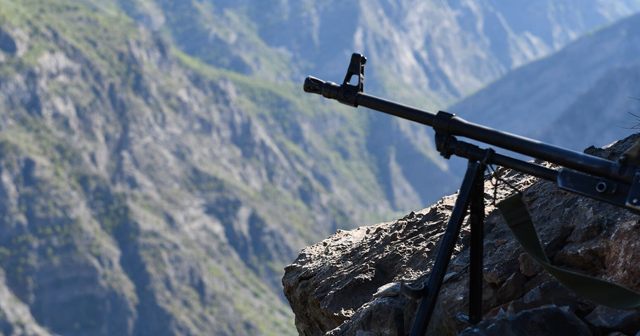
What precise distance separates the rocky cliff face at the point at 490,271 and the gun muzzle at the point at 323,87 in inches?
102

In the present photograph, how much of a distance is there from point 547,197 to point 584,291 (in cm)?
364

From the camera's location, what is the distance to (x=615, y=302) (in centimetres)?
612

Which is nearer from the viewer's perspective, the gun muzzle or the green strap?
the green strap

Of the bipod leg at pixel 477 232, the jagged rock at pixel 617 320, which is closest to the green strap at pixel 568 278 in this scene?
the bipod leg at pixel 477 232

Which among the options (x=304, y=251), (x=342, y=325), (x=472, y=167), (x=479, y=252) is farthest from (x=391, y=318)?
(x=304, y=251)

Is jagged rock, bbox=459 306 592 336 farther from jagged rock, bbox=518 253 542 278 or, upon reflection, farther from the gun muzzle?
the gun muzzle

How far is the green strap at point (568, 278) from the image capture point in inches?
241

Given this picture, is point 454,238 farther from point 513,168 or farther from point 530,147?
point 530,147

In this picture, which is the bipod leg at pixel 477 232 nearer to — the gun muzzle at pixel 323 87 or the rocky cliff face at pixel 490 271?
the rocky cliff face at pixel 490 271

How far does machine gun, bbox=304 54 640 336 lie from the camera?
577 cm

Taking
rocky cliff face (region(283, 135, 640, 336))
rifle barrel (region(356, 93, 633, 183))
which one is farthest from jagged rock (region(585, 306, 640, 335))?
rifle barrel (region(356, 93, 633, 183))

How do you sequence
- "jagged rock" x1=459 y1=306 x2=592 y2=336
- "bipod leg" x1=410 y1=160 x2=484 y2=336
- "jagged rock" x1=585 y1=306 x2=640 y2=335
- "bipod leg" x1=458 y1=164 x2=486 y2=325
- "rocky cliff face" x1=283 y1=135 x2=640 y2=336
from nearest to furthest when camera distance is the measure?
"bipod leg" x1=410 y1=160 x2=484 y2=336 → "bipod leg" x1=458 y1=164 x2=486 y2=325 → "jagged rock" x1=459 y1=306 x2=592 y2=336 → "jagged rock" x1=585 y1=306 x2=640 y2=335 → "rocky cliff face" x1=283 y1=135 x2=640 y2=336

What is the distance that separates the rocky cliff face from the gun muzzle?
2.58 meters

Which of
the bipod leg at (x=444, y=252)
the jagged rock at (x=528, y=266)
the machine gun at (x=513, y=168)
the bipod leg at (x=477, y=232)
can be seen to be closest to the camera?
the machine gun at (x=513, y=168)
